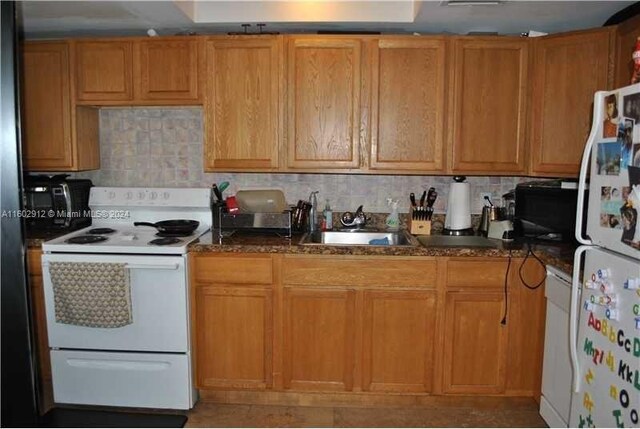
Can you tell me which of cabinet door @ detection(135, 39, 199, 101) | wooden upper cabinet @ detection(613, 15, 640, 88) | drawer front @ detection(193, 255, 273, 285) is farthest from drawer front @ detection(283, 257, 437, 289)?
wooden upper cabinet @ detection(613, 15, 640, 88)

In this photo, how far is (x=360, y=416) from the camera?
2.66m

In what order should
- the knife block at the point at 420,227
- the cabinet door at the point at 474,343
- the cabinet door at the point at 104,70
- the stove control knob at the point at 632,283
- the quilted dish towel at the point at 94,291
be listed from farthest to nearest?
the knife block at the point at 420,227
the cabinet door at the point at 104,70
the cabinet door at the point at 474,343
the quilted dish towel at the point at 94,291
the stove control knob at the point at 632,283

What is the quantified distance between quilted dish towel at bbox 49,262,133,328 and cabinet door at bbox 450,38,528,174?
190cm

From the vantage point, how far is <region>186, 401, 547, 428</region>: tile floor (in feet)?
8.51

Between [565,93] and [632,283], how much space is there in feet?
4.67

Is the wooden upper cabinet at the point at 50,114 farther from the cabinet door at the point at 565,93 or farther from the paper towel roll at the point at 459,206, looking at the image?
the cabinet door at the point at 565,93

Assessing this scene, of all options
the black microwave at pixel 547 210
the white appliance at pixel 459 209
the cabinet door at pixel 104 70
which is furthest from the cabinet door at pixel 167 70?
the black microwave at pixel 547 210

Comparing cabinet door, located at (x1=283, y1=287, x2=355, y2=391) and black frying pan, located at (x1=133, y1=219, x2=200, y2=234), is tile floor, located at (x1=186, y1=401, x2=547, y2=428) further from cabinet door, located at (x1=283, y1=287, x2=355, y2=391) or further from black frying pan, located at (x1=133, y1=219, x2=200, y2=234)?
black frying pan, located at (x1=133, y1=219, x2=200, y2=234)

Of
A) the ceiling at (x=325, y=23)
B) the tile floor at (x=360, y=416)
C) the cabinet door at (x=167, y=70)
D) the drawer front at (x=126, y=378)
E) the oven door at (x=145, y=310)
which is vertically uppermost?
the ceiling at (x=325, y=23)

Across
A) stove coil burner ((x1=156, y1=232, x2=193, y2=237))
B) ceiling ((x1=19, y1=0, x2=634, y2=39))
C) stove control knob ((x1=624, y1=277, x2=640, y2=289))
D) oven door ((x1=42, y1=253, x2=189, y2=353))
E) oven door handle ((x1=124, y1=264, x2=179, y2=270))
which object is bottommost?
oven door ((x1=42, y1=253, x2=189, y2=353))

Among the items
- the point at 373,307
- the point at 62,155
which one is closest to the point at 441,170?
the point at 373,307

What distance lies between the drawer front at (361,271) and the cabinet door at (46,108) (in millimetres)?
1557

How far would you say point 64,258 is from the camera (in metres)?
2.57

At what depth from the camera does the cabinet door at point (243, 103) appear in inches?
111
